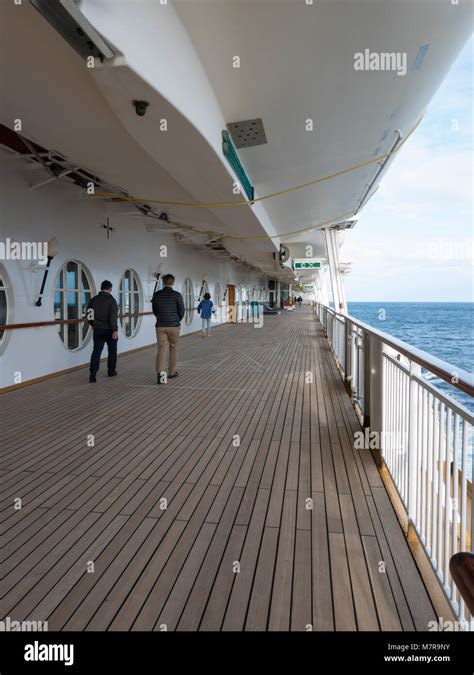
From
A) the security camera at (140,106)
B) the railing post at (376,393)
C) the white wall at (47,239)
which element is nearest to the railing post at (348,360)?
the railing post at (376,393)

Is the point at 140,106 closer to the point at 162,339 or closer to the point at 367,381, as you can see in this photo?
the point at 367,381

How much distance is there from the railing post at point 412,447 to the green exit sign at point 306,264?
10.4 meters

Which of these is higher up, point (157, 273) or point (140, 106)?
point (140, 106)

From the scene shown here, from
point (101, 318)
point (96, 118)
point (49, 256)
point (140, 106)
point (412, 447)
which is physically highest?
→ point (96, 118)

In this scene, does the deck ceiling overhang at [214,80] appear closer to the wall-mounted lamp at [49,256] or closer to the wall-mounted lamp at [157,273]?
the wall-mounted lamp at [49,256]

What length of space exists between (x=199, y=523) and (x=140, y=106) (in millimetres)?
2192

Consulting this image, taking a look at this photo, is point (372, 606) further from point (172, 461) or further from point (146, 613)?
point (172, 461)

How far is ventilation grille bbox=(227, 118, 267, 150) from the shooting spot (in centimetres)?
371

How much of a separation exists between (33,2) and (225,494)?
2294 millimetres

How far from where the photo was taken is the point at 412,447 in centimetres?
186

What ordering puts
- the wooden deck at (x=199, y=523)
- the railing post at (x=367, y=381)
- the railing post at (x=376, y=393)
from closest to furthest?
the wooden deck at (x=199, y=523)
the railing post at (x=376, y=393)
the railing post at (x=367, y=381)

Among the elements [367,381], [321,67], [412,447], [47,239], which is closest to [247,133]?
[321,67]

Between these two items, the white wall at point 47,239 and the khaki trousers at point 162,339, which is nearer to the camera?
the white wall at point 47,239

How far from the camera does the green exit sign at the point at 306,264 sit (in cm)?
1198
